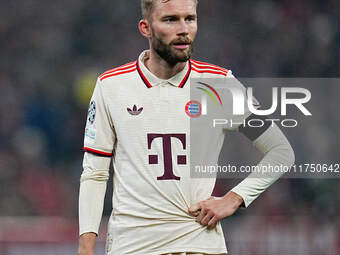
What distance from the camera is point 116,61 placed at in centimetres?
952

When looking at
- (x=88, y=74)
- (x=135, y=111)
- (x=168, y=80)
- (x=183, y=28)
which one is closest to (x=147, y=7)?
(x=183, y=28)

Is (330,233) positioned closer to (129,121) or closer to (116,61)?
(116,61)

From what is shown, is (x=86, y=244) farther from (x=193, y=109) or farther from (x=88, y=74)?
(x=88, y=74)

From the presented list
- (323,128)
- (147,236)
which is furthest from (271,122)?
(323,128)

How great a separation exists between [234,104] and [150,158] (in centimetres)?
46

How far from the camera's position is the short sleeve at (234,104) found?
3361 mm

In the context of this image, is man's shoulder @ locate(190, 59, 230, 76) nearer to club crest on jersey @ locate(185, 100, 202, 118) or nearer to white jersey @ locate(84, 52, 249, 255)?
white jersey @ locate(84, 52, 249, 255)

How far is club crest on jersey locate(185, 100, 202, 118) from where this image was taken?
334cm

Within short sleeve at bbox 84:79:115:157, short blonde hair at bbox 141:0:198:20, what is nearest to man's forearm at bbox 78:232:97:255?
short sleeve at bbox 84:79:115:157

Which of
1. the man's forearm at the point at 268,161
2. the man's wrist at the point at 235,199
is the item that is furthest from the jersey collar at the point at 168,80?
the man's wrist at the point at 235,199

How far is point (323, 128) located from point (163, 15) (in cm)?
557

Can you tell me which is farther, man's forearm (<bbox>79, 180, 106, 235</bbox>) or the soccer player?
man's forearm (<bbox>79, 180, 106, 235</bbox>)

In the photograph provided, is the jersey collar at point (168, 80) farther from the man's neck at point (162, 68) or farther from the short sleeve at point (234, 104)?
the short sleeve at point (234, 104)

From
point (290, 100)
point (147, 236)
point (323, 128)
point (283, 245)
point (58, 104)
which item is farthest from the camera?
point (58, 104)
